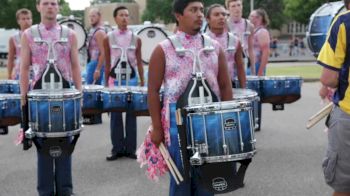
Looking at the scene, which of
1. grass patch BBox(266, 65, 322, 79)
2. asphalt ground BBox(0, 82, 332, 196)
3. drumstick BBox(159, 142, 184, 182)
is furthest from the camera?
grass patch BBox(266, 65, 322, 79)

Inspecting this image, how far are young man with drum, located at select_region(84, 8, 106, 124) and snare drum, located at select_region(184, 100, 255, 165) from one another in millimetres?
5382

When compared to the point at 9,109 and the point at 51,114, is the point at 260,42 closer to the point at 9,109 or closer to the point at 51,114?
the point at 9,109

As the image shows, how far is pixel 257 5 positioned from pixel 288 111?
45445mm

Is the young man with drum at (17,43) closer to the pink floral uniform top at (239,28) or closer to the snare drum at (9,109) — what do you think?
the snare drum at (9,109)

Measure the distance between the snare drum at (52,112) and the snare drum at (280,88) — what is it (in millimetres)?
3158

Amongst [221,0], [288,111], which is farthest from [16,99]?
[221,0]

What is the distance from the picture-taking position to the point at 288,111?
38.1 ft

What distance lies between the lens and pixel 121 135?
7359 millimetres

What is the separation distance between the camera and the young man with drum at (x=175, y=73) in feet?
12.5

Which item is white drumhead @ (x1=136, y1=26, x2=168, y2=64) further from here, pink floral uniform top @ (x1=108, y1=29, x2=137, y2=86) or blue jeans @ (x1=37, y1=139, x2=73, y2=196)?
blue jeans @ (x1=37, y1=139, x2=73, y2=196)

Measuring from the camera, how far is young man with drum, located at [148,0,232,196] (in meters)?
3.81

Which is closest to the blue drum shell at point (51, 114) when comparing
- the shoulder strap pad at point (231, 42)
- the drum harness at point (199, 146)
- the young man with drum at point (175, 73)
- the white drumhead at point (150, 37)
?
the young man with drum at point (175, 73)

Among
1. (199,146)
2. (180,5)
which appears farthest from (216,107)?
(180,5)

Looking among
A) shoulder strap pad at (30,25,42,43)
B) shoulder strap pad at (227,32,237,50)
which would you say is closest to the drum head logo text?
shoulder strap pad at (30,25,42,43)
